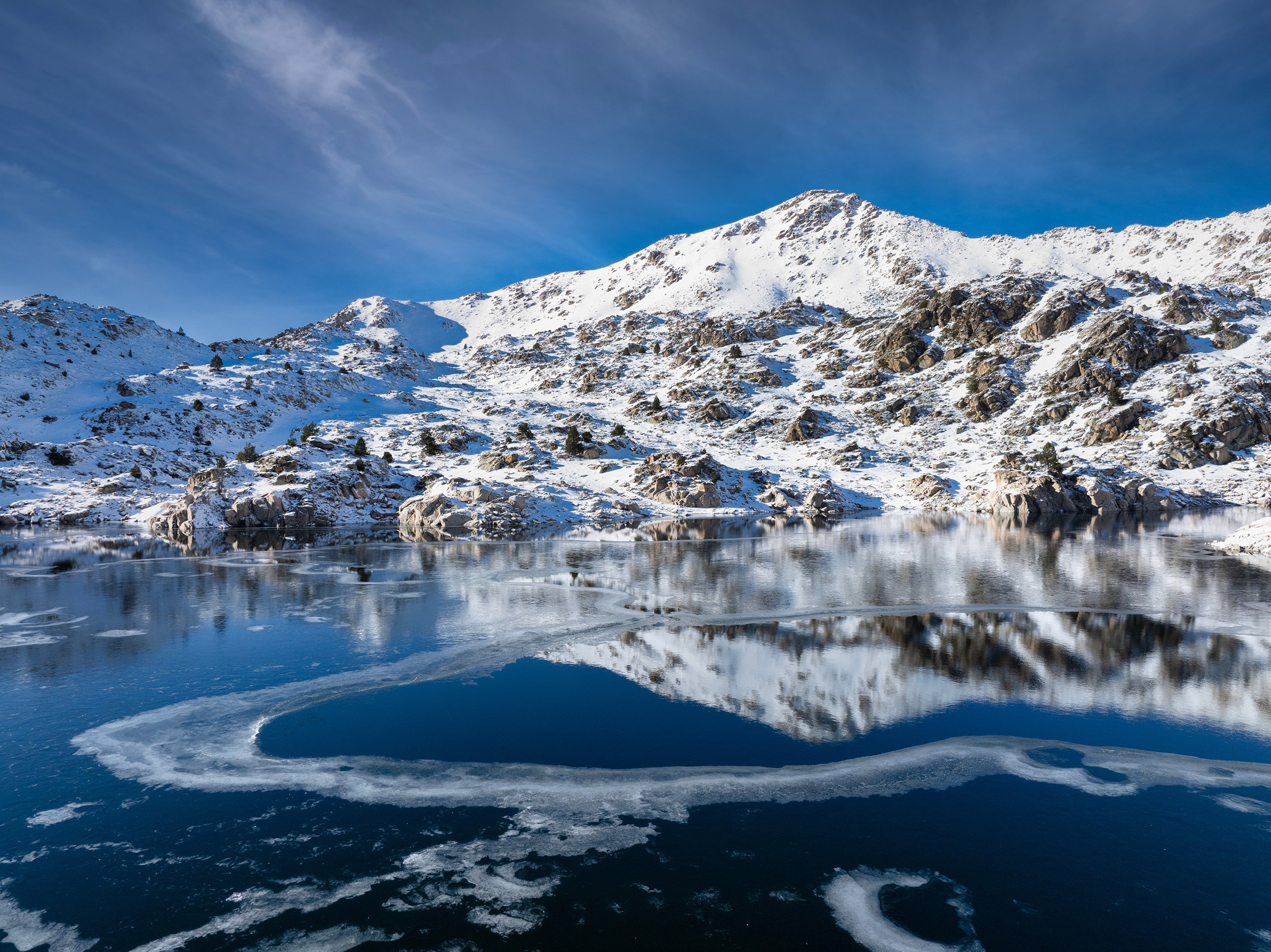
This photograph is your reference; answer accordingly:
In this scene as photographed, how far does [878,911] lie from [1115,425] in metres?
124

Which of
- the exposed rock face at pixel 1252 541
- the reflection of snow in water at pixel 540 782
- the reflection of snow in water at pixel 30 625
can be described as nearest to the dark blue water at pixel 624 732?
the reflection of snow in water at pixel 540 782

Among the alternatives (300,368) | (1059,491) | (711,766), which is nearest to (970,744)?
(711,766)

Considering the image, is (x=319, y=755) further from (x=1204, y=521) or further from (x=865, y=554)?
(x=1204, y=521)

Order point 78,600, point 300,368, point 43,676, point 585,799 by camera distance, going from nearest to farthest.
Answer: point 585,799 → point 43,676 → point 78,600 → point 300,368

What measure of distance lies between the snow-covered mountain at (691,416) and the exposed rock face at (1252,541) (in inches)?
1558

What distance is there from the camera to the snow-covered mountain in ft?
273

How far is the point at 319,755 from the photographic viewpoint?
44.4 ft

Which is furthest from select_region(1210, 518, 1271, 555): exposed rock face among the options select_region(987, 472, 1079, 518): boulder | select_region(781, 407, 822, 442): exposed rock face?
select_region(781, 407, 822, 442): exposed rock face

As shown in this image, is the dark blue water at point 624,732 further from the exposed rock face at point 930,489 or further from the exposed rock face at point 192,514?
the exposed rock face at point 930,489

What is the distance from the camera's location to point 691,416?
13488 centimetres

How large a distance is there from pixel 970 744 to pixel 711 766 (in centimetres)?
557

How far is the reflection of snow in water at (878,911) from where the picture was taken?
7969 millimetres

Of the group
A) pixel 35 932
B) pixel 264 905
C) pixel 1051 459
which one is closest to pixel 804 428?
pixel 1051 459

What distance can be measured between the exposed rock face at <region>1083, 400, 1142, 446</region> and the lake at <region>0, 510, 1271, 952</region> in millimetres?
94623
